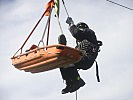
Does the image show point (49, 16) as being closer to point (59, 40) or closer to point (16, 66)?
point (59, 40)

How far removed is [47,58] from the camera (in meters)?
11.4

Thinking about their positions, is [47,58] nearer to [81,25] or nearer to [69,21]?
[69,21]

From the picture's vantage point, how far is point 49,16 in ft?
38.8

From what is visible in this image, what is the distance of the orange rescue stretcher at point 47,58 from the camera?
11109 millimetres

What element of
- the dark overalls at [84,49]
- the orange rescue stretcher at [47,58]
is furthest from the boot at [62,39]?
the dark overalls at [84,49]

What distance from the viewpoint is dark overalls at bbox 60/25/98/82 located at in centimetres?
1248

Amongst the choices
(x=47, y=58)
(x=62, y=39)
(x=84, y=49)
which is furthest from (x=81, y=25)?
(x=47, y=58)

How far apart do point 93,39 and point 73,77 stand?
1431mm

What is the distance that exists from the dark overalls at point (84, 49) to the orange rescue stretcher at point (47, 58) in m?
0.69

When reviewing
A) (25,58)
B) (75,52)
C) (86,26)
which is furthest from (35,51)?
(86,26)

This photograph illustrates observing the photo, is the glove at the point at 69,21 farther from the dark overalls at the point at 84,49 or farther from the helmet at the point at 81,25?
the helmet at the point at 81,25

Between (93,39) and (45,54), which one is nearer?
(45,54)

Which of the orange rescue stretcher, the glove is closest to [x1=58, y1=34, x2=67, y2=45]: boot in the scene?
the orange rescue stretcher

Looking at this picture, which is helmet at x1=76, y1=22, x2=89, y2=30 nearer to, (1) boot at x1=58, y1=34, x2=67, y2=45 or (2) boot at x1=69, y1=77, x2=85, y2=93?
(1) boot at x1=58, y1=34, x2=67, y2=45
